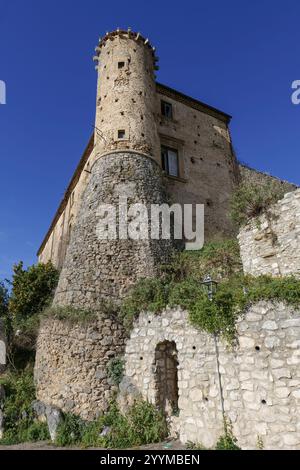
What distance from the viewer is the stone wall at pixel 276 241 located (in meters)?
7.67

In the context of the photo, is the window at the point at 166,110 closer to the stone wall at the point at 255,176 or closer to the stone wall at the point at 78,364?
the stone wall at the point at 255,176

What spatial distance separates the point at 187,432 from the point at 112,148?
9.93 metres

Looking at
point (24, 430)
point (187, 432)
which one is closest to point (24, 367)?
point (24, 430)

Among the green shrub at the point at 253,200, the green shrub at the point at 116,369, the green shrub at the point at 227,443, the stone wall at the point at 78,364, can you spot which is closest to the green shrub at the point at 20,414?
the stone wall at the point at 78,364

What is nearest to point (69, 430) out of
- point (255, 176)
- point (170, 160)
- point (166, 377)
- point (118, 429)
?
point (118, 429)

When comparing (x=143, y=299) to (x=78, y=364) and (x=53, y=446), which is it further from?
(x=53, y=446)

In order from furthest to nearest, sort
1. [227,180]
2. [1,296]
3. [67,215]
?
[67,215], [1,296], [227,180]

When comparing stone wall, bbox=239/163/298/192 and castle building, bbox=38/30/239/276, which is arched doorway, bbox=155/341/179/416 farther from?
stone wall, bbox=239/163/298/192

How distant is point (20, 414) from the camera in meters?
8.16

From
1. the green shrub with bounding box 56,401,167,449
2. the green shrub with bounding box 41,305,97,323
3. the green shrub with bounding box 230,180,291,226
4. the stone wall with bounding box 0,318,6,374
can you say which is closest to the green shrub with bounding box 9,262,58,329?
the stone wall with bounding box 0,318,6,374

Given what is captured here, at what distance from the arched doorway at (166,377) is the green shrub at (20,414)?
2.93 meters

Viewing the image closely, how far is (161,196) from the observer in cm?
1191
